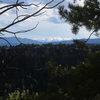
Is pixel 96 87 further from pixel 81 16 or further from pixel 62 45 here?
pixel 62 45

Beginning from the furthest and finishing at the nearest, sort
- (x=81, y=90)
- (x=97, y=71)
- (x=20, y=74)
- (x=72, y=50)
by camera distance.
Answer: (x=20, y=74) < (x=72, y=50) < (x=97, y=71) < (x=81, y=90)

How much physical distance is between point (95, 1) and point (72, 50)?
33.1 m

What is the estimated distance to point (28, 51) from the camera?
175 feet

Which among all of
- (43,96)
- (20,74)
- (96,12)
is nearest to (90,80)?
(43,96)

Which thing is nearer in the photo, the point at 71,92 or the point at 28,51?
the point at 71,92

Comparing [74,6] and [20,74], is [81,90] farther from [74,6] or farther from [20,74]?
[20,74]

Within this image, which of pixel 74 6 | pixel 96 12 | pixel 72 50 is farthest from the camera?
pixel 72 50

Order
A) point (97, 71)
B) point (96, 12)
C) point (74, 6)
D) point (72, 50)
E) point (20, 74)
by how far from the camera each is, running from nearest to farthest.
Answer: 1. point (97, 71)
2. point (96, 12)
3. point (74, 6)
4. point (72, 50)
5. point (20, 74)

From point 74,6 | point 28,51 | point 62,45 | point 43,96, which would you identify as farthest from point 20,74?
point 43,96

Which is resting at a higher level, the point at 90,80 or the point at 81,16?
the point at 81,16

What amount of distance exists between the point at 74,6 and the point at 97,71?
39.9ft

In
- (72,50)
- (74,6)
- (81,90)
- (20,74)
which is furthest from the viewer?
(20,74)

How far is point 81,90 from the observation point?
566 cm

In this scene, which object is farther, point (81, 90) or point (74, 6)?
point (74, 6)
